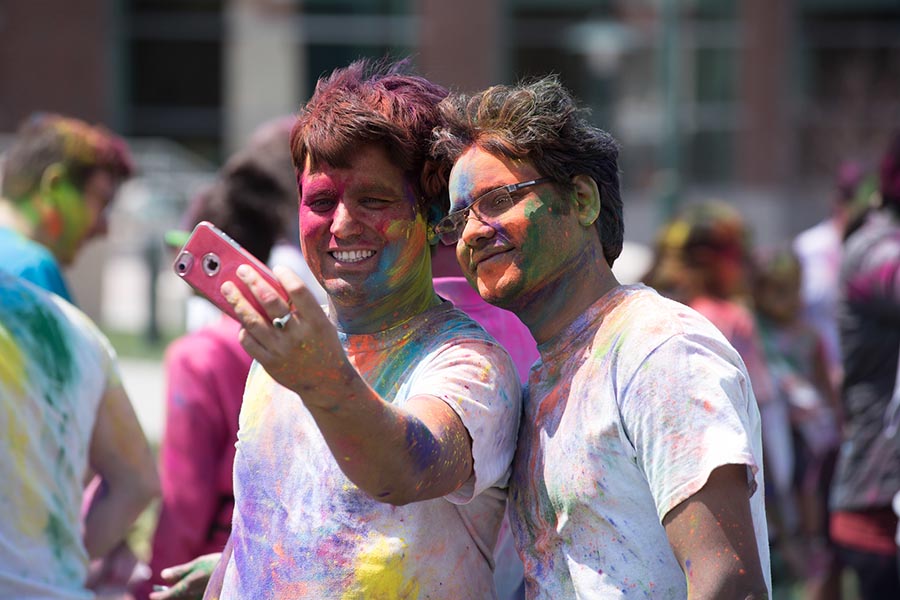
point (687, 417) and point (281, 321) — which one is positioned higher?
point (281, 321)

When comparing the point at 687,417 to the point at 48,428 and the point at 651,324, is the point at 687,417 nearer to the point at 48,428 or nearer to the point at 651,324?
the point at 651,324

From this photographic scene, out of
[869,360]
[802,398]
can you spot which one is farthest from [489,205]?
[802,398]

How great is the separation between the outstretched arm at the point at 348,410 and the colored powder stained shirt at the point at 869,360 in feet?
9.22

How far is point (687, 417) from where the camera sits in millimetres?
1981

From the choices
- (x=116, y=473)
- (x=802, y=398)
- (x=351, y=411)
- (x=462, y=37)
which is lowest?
(x=802, y=398)

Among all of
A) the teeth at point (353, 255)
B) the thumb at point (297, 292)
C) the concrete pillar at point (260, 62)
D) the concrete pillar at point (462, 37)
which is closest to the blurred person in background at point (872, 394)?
the teeth at point (353, 255)

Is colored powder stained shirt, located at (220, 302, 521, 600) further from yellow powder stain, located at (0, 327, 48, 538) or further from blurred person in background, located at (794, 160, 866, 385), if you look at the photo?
blurred person in background, located at (794, 160, 866, 385)

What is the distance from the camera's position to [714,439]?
196 cm

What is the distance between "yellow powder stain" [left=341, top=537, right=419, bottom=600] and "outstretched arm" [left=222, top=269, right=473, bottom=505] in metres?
0.20

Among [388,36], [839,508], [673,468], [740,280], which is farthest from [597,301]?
[388,36]

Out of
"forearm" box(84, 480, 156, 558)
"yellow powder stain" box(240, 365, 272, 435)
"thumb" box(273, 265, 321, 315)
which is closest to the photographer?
"thumb" box(273, 265, 321, 315)

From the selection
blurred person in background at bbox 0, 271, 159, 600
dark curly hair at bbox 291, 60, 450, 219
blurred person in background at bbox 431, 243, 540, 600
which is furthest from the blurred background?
dark curly hair at bbox 291, 60, 450, 219

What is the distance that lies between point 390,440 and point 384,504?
0.31 metres

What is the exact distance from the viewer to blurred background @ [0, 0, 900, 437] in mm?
29516
